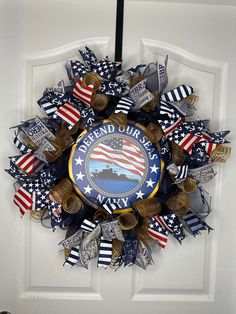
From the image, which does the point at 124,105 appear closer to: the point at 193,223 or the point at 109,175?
the point at 109,175

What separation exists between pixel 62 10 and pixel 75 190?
612 millimetres

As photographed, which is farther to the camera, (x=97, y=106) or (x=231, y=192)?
(x=231, y=192)

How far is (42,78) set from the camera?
4.74 feet

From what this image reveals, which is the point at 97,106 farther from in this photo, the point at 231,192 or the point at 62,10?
the point at 231,192

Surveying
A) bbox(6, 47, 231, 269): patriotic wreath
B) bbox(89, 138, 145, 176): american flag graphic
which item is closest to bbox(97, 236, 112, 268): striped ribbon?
bbox(6, 47, 231, 269): patriotic wreath

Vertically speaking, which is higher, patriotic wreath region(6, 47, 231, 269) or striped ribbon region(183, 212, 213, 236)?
patriotic wreath region(6, 47, 231, 269)

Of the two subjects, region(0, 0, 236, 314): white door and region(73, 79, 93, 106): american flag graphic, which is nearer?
region(73, 79, 93, 106): american flag graphic

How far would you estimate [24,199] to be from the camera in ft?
4.53

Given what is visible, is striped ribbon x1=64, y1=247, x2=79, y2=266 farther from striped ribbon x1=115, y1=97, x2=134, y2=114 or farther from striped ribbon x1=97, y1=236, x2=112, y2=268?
striped ribbon x1=115, y1=97, x2=134, y2=114

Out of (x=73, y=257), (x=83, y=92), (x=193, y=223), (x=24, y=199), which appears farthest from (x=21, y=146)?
(x=193, y=223)

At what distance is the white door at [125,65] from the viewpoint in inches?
56.6

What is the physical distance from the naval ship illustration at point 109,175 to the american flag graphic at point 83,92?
234mm

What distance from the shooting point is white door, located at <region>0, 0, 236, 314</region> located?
1438 millimetres

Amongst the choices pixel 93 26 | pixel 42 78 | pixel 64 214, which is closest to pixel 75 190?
pixel 64 214
